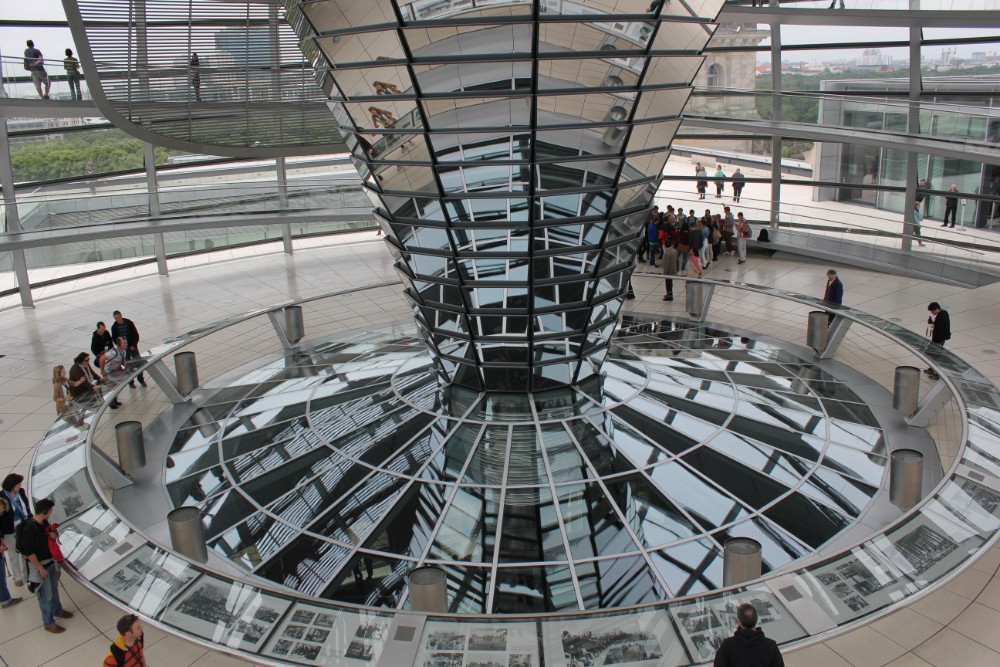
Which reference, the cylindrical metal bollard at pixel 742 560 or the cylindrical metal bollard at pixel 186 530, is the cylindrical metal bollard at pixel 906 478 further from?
the cylindrical metal bollard at pixel 186 530

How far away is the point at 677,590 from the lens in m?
10.6

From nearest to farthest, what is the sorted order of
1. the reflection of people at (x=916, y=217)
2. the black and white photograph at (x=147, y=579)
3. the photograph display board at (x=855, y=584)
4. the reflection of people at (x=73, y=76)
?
the photograph display board at (x=855, y=584), the black and white photograph at (x=147, y=579), the reflection of people at (x=73, y=76), the reflection of people at (x=916, y=217)

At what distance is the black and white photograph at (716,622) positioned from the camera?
797cm

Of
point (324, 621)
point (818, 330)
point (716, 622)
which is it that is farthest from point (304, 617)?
point (818, 330)

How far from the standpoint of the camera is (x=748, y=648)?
7.15 meters

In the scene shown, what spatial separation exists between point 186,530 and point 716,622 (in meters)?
6.59

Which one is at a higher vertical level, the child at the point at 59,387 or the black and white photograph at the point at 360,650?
the child at the point at 59,387

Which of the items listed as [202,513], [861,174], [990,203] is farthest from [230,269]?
[990,203]

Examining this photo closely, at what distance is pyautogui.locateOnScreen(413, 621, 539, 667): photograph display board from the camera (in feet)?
25.5

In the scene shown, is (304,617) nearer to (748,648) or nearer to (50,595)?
(50,595)

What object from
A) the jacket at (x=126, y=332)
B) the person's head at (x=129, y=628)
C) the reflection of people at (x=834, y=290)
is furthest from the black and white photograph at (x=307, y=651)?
the reflection of people at (x=834, y=290)

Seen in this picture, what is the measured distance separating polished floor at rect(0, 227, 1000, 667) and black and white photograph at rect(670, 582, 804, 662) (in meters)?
1.04

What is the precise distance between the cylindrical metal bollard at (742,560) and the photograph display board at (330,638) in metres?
4.09

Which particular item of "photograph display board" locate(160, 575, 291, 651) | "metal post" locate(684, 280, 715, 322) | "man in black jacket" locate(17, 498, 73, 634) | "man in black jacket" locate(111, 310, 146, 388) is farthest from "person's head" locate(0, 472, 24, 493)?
"metal post" locate(684, 280, 715, 322)
